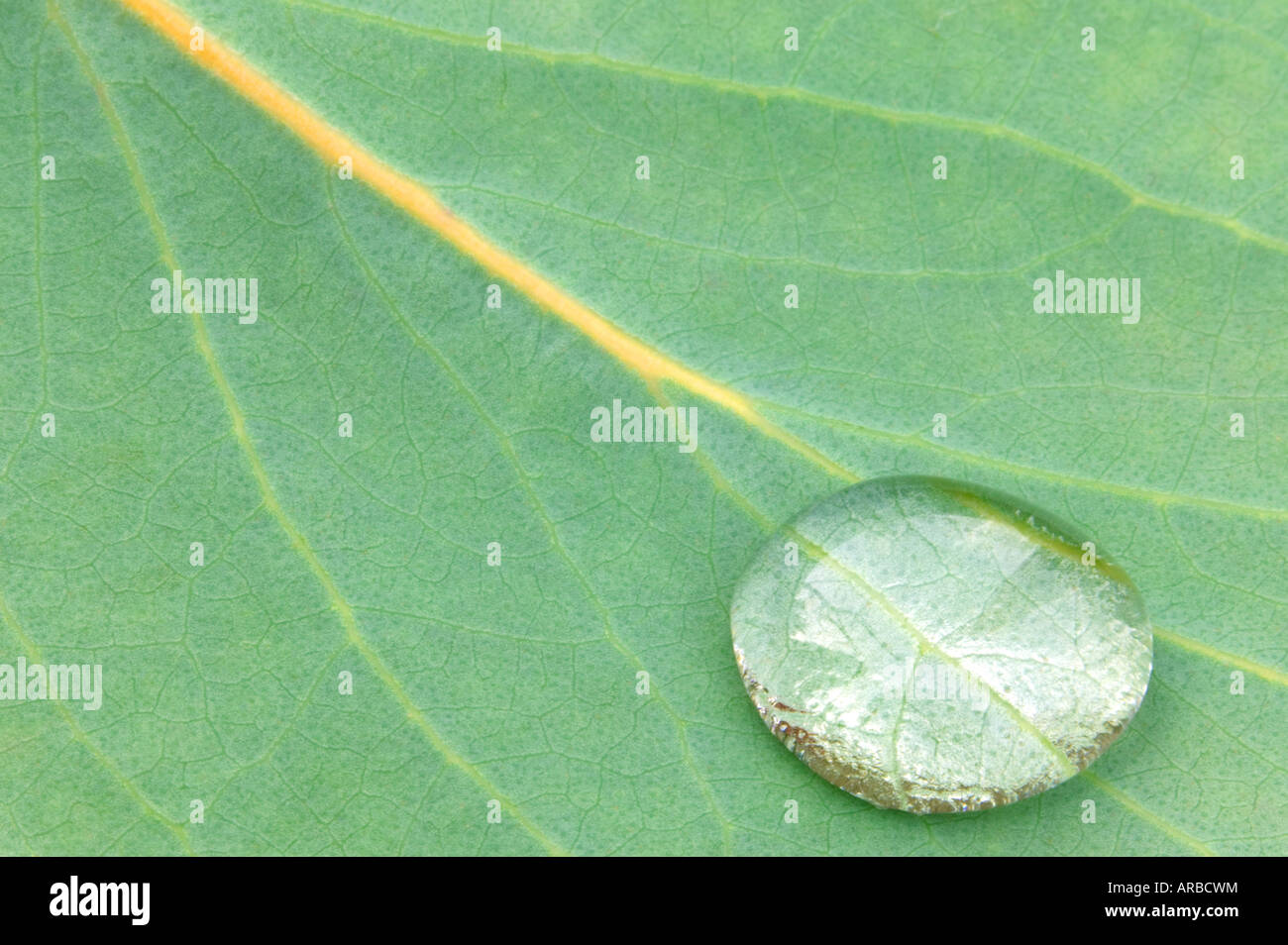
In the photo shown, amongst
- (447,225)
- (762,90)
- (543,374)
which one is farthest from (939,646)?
(447,225)

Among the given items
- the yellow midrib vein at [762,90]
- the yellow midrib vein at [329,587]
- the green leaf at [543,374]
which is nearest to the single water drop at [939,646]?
the green leaf at [543,374]

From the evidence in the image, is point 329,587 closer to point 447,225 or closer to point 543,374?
point 543,374

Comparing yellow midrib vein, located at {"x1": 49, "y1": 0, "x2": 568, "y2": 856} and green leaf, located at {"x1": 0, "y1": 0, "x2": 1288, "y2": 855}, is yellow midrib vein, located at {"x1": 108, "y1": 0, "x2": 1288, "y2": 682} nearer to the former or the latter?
green leaf, located at {"x1": 0, "y1": 0, "x2": 1288, "y2": 855}

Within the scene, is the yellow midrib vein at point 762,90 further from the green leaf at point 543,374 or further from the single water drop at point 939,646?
the single water drop at point 939,646

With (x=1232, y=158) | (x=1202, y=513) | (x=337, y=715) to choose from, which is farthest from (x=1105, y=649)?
(x=337, y=715)

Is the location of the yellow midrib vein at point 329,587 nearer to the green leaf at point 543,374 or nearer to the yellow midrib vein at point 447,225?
the green leaf at point 543,374

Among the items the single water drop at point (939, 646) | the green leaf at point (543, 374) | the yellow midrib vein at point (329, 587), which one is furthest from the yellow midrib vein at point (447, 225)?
the yellow midrib vein at point (329, 587)

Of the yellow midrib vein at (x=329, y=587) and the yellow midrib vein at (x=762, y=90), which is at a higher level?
the yellow midrib vein at (x=762, y=90)

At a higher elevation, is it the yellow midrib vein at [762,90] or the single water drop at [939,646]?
the yellow midrib vein at [762,90]

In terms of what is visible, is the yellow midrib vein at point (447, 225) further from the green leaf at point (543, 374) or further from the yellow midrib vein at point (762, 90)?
the yellow midrib vein at point (762, 90)
